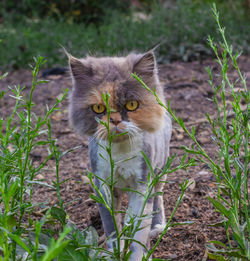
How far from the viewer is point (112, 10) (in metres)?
9.41

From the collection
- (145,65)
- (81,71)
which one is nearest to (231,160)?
(145,65)

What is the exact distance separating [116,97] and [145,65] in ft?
1.18

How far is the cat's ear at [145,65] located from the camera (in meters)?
2.61

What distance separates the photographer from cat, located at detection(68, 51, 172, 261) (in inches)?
96.3

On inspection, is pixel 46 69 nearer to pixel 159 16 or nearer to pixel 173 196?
pixel 159 16

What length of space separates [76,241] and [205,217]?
133 centimetres

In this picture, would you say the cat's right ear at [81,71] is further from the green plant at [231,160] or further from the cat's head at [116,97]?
the green plant at [231,160]

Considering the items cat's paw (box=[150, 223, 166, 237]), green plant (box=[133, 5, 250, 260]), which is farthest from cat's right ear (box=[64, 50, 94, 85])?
cat's paw (box=[150, 223, 166, 237])

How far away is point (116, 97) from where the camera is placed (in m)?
2.41

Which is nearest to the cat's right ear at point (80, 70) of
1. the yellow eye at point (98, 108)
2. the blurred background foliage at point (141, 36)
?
the yellow eye at point (98, 108)

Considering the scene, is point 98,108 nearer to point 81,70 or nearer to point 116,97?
point 116,97

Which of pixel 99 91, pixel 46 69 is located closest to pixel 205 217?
pixel 99 91

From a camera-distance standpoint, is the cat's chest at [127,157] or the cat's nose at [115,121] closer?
the cat's nose at [115,121]

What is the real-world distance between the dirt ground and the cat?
23 cm
